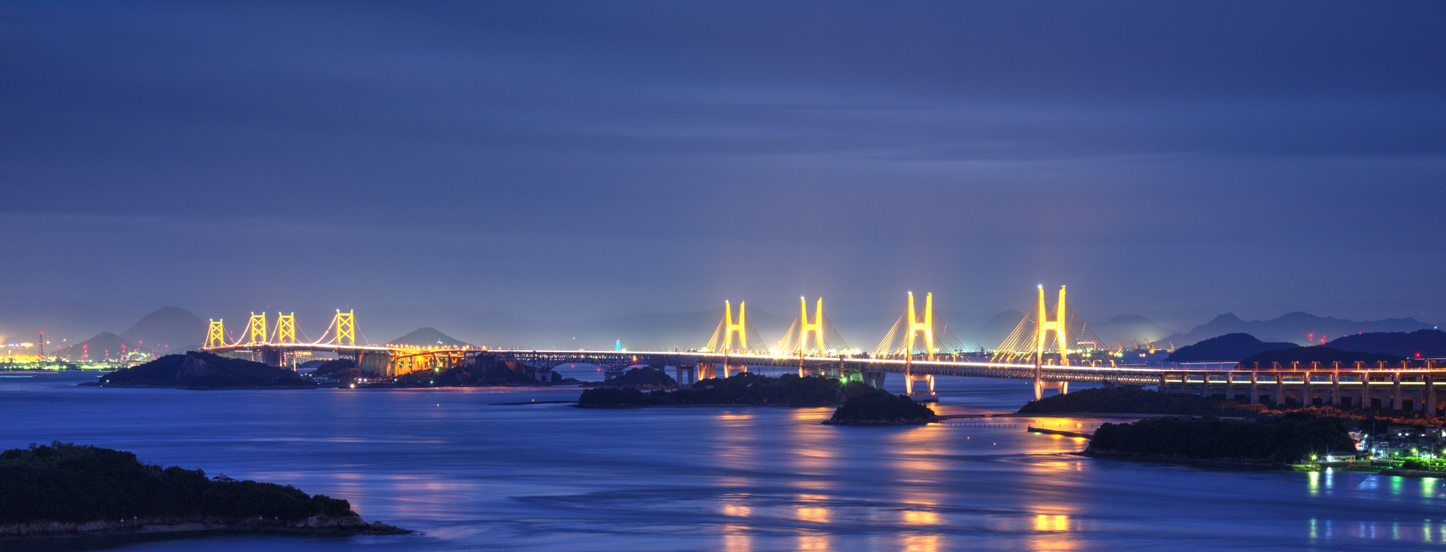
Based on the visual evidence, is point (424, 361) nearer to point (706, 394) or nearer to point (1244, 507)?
point (706, 394)

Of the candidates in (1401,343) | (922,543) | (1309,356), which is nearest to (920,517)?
(922,543)

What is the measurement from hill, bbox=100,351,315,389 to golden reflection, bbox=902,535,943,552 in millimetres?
111400

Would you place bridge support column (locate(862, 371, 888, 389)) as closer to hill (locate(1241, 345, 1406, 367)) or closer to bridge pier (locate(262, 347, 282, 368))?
hill (locate(1241, 345, 1406, 367))

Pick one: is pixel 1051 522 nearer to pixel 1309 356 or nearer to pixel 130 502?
pixel 130 502

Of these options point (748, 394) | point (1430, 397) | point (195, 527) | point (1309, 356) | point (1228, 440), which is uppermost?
point (1309, 356)

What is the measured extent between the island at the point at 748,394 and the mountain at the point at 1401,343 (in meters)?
87.4

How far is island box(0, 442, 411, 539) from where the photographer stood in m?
26.6

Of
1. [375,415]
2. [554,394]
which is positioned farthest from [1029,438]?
[554,394]

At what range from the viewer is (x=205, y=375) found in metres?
134

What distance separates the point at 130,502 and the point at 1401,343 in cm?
16752

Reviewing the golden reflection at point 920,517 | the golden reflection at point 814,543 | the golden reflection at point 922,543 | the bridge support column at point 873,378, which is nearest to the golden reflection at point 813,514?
the golden reflection at point 920,517

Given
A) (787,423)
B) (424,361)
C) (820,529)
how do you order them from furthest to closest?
(424,361), (787,423), (820,529)

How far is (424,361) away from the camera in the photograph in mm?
138250

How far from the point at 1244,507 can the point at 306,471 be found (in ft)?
90.6
